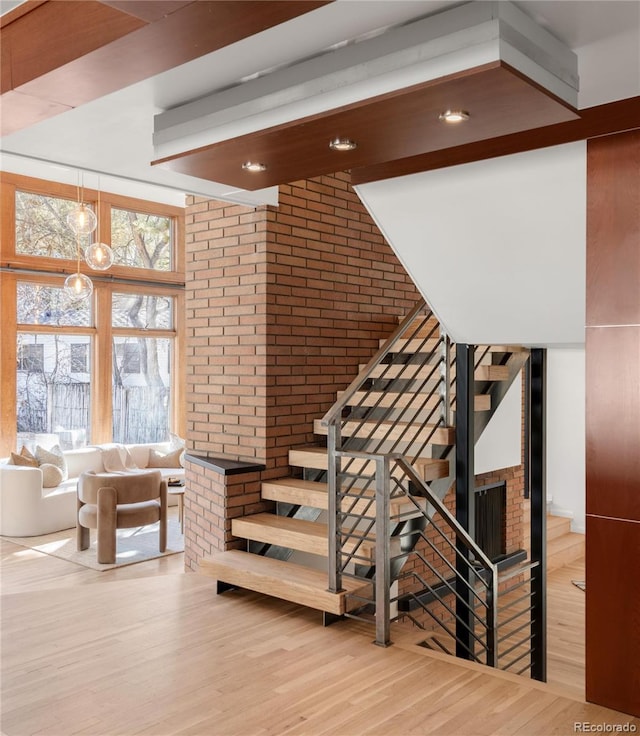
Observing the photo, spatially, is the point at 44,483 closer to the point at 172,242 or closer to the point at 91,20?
the point at 172,242

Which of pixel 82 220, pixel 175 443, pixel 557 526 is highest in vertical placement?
pixel 82 220

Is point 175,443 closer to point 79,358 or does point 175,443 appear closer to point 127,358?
point 127,358

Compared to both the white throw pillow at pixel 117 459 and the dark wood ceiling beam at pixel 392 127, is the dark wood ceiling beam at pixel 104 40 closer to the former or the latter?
the dark wood ceiling beam at pixel 392 127

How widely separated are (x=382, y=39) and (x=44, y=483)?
6.61m

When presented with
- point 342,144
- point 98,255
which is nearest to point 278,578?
point 342,144

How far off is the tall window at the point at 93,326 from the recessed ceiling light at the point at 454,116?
286 inches

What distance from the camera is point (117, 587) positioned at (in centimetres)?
481

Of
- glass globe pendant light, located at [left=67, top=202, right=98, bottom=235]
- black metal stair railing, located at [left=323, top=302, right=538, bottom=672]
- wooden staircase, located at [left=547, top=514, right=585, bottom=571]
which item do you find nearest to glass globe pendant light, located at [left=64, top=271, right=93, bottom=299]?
glass globe pendant light, located at [left=67, top=202, right=98, bottom=235]

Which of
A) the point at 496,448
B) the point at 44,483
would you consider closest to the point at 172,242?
the point at 44,483

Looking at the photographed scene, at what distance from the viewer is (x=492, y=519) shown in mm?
7105

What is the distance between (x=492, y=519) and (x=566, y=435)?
287 cm

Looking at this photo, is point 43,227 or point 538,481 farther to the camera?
point 43,227

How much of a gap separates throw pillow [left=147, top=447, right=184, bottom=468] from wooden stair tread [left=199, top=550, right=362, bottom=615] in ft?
15.8

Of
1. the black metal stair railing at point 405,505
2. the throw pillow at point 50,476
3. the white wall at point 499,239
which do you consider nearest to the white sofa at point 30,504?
the throw pillow at point 50,476
